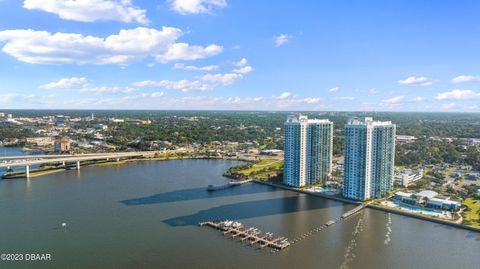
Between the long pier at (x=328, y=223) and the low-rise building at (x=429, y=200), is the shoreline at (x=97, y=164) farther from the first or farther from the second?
the low-rise building at (x=429, y=200)

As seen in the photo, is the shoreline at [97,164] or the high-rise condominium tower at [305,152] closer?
the high-rise condominium tower at [305,152]

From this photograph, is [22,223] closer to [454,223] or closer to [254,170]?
[254,170]

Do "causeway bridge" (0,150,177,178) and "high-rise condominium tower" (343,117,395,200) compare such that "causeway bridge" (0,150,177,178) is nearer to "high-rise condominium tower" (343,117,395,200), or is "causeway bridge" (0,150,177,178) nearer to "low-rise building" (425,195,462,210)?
"high-rise condominium tower" (343,117,395,200)

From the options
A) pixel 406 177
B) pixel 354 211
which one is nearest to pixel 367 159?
pixel 354 211

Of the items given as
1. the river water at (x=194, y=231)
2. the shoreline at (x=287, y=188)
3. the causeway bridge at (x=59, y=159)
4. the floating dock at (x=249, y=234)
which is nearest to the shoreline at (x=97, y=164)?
the shoreline at (x=287, y=188)

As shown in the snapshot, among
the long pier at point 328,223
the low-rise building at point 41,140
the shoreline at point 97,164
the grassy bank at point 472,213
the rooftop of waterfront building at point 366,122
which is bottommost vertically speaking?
the long pier at point 328,223

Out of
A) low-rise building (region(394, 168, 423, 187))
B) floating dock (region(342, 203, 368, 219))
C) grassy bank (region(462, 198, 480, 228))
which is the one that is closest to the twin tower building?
floating dock (region(342, 203, 368, 219))
